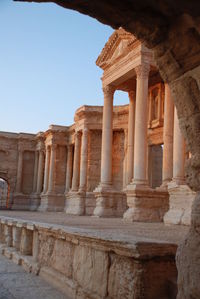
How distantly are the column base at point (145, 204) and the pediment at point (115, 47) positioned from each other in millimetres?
6062

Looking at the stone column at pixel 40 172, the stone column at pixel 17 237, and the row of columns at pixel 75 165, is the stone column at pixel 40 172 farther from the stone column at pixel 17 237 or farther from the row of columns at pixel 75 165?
the stone column at pixel 17 237

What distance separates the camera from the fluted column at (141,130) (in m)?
14.4

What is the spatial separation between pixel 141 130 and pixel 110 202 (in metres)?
4.08

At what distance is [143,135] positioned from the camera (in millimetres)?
14516

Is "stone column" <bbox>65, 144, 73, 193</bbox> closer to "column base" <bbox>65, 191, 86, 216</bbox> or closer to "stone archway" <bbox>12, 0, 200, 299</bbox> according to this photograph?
"column base" <bbox>65, 191, 86, 216</bbox>

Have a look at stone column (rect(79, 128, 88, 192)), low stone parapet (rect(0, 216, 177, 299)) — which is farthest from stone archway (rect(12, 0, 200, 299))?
stone column (rect(79, 128, 88, 192))

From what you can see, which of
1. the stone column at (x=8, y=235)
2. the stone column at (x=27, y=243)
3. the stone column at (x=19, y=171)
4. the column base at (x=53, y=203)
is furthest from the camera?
the stone column at (x=19, y=171)

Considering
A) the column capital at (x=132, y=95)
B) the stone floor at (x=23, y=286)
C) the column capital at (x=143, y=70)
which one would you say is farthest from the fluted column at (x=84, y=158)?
the stone floor at (x=23, y=286)

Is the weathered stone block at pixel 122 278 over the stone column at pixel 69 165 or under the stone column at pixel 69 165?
under

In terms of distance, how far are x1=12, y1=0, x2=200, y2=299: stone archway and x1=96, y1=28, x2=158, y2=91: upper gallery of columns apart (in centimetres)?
1124

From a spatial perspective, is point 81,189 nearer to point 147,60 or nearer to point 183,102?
point 147,60

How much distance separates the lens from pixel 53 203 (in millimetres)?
29453

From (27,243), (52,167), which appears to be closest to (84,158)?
(52,167)

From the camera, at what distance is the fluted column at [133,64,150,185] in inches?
566
